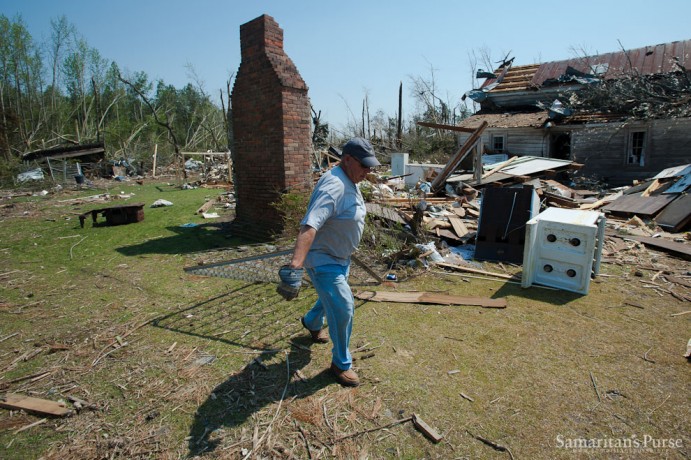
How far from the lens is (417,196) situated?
11.8 meters

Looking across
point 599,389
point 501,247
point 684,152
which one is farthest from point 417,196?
point 684,152

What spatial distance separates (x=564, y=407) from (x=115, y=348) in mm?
3988

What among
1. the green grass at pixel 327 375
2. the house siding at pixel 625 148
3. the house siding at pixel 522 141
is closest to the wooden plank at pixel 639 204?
the green grass at pixel 327 375

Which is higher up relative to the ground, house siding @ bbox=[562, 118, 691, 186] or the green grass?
house siding @ bbox=[562, 118, 691, 186]

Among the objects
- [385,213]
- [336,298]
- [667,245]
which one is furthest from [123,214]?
[667,245]

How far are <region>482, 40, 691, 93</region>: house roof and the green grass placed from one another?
56.8ft

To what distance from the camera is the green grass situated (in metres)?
2.48

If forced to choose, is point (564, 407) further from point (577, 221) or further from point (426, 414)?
point (577, 221)

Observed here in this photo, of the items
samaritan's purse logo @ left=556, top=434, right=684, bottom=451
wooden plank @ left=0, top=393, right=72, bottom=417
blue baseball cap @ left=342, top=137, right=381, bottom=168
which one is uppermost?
blue baseball cap @ left=342, top=137, right=381, bottom=168

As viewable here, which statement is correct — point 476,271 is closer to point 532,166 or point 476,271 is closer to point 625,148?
point 532,166

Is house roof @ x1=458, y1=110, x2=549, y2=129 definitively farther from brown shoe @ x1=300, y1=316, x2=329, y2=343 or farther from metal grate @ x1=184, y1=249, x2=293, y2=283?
brown shoe @ x1=300, y1=316, x2=329, y2=343

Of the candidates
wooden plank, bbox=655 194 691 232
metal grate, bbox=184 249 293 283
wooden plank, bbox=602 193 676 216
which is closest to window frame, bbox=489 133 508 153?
wooden plank, bbox=602 193 676 216

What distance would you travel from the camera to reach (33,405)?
9.07 feet

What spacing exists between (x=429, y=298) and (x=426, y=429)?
2.31 meters
